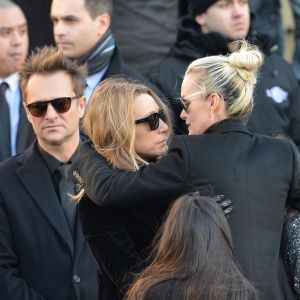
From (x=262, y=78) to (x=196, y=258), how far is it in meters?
3.33

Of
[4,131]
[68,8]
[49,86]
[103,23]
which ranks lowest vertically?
[4,131]

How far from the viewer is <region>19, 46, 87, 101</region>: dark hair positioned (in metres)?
5.82

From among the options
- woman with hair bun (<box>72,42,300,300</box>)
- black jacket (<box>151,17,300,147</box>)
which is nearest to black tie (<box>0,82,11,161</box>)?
black jacket (<box>151,17,300,147</box>)

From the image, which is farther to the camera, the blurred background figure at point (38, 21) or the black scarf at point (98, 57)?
the blurred background figure at point (38, 21)

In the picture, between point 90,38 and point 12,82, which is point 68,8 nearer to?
point 90,38

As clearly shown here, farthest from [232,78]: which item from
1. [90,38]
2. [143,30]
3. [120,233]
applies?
[143,30]

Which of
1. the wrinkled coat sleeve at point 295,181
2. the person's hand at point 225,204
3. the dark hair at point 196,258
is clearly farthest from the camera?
the wrinkled coat sleeve at point 295,181

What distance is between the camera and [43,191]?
538 cm

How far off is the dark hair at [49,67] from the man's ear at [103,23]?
1112mm

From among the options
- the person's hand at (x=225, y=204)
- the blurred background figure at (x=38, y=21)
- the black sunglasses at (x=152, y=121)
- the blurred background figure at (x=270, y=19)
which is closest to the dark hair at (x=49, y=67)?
the black sunglasses at (x=152, y=121)

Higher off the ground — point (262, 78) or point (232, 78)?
point (232, 78)

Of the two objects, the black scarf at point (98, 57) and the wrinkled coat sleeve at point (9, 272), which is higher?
the black scarf at point (98, 57)

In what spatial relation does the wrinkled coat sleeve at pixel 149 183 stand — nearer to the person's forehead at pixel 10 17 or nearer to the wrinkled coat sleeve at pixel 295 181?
the wrinkled coat sleeve at pixel 295 181

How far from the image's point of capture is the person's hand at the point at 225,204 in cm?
399
